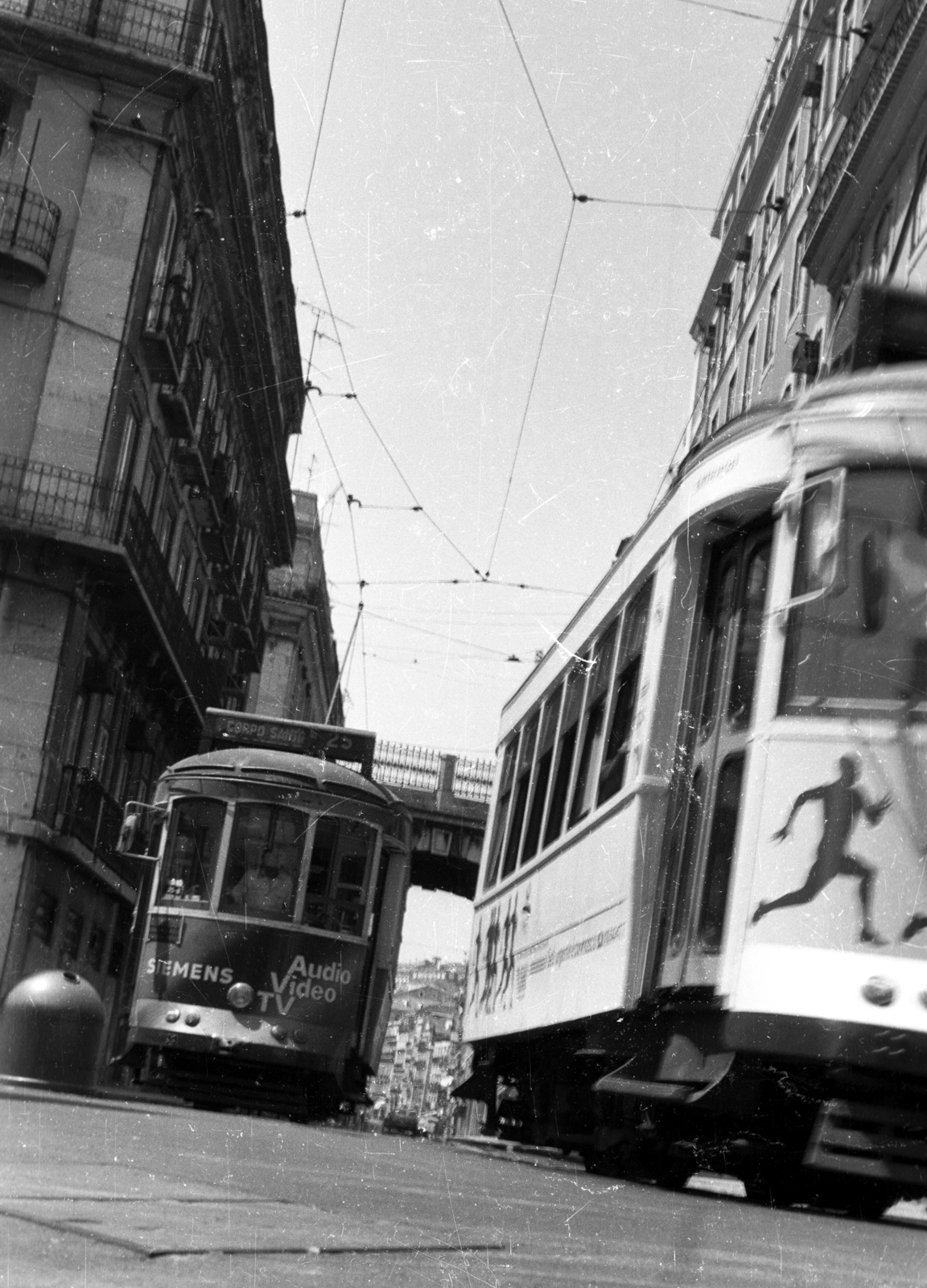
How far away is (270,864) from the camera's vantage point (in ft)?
40.9

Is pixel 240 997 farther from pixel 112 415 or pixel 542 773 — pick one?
pixel 112 415

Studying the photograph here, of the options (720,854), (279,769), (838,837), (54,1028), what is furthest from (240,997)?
(838,837)

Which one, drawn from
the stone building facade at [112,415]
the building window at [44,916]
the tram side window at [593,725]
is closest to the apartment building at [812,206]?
the tram side window at [593,725]

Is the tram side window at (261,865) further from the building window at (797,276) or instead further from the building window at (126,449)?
the building window at (797,276)

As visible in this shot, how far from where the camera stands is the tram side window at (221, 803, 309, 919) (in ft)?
39.8

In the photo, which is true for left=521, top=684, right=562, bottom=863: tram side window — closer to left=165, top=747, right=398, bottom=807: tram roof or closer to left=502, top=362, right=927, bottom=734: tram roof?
left=502, top=362, right=927, bottom=734: tram roof

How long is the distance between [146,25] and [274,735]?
16.8 feet

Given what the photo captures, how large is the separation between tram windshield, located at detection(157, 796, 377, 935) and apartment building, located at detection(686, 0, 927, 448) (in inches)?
194

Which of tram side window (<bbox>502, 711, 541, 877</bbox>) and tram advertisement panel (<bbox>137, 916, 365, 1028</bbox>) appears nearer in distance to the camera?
tram side window (<bbox>502, 711, 541, 877</bbox>)

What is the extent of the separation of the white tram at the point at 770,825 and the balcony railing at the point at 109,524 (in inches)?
148

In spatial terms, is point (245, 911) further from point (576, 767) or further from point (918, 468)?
point (918, 468)

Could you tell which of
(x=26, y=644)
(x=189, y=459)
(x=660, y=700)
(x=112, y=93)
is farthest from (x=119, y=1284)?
(x=189, y=459)

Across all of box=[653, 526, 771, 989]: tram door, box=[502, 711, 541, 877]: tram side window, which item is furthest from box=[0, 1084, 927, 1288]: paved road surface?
box=[502, 711, 541, 877]: tram side window

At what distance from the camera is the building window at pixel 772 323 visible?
25.5 feet
